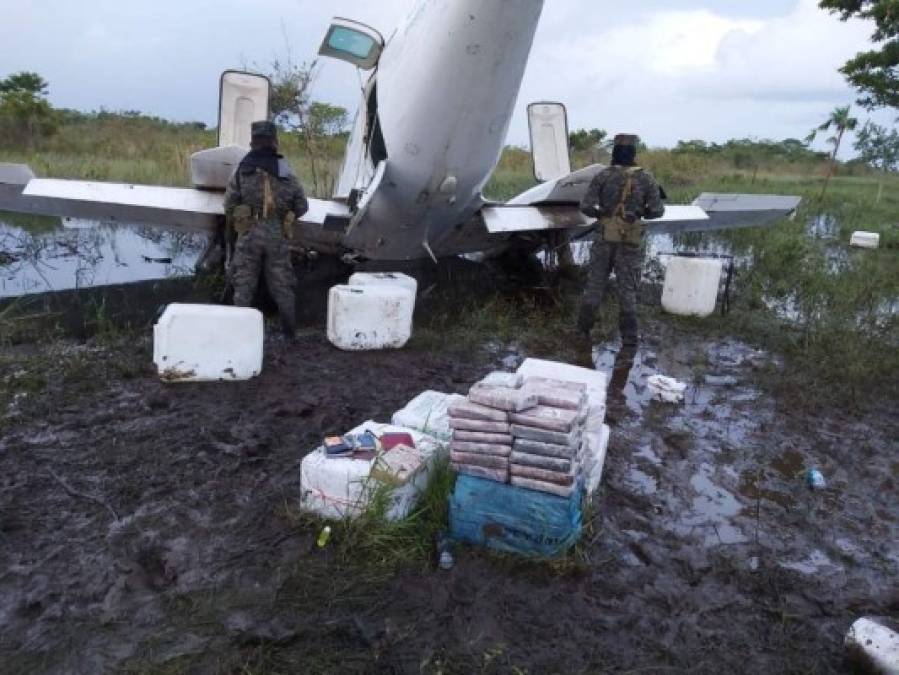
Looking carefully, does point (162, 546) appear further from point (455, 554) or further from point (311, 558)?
point (455, 554)

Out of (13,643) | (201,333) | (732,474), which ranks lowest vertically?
(13,643)

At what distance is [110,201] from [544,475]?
5.96 metres

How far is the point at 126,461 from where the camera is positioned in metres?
3.78

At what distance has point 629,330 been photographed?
22.0 ft

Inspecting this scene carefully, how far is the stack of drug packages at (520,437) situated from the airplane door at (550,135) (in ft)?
26.6

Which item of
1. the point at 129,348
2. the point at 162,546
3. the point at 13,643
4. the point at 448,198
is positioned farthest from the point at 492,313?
the point at 13,643

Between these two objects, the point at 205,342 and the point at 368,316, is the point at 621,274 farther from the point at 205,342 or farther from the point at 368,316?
the point at 205,342

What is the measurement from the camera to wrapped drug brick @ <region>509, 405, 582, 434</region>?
9.54 feet

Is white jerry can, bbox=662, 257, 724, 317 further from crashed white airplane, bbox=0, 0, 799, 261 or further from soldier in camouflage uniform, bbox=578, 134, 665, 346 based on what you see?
soldier in camouflage uniform, bbox=578, 134, 665, 346

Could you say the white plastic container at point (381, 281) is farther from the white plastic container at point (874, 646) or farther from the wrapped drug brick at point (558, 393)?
the white plastic container at point (874, 646)

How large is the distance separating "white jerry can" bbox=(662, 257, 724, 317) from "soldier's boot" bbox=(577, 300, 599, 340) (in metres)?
1.57

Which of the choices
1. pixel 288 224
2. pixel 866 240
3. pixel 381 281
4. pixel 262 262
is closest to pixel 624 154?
pixel 381 281

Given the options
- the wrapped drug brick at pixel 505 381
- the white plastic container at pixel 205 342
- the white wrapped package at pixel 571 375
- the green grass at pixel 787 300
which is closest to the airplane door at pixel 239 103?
the green grass at pixel 787 300

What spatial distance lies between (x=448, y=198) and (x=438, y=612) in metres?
4.71
